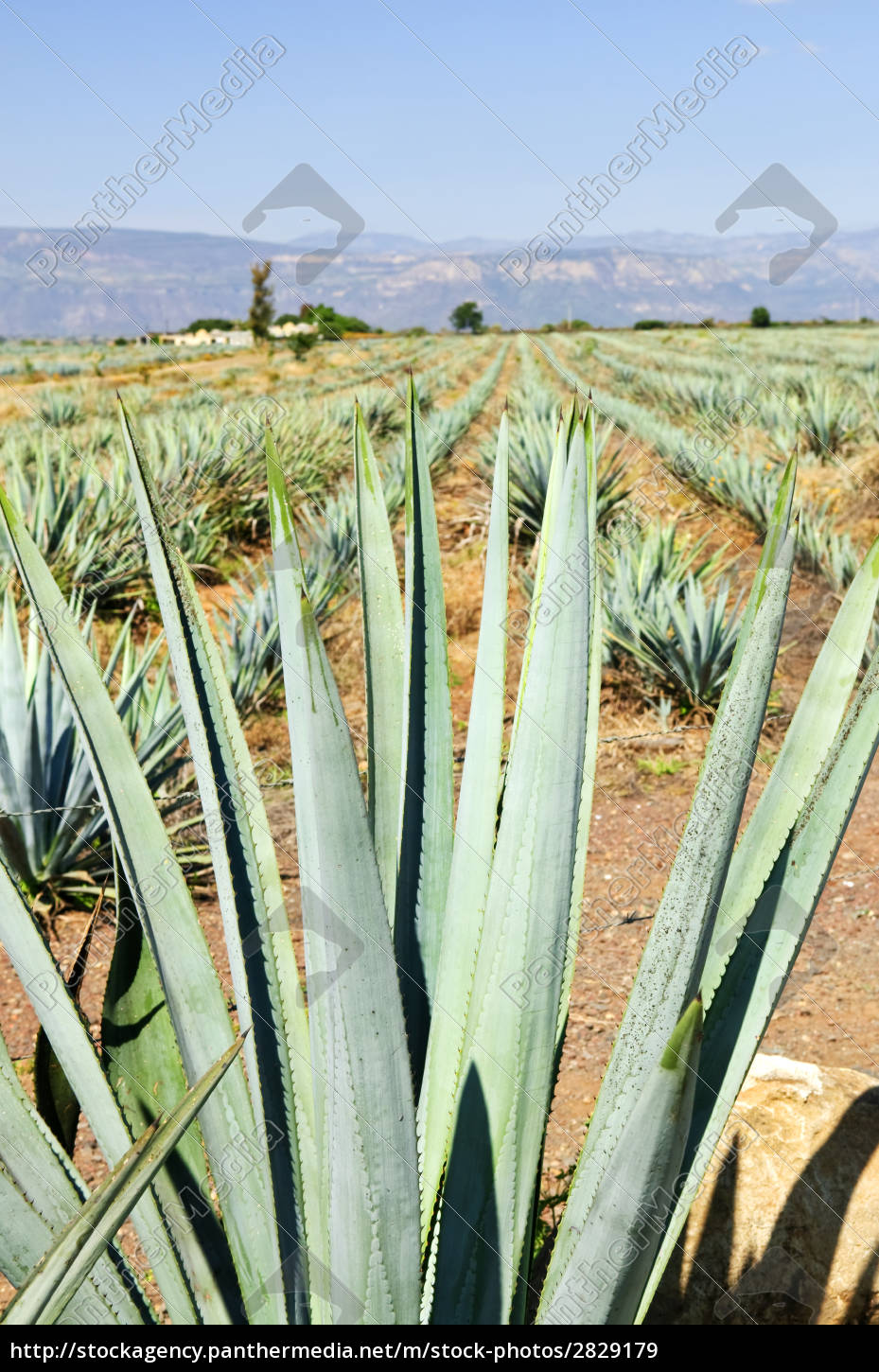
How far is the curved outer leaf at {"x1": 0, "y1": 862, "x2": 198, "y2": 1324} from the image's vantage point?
88cm

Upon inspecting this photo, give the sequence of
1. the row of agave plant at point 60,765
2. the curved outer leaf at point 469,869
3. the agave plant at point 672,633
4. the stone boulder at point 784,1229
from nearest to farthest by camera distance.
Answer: the curved outer leaf at point 469,869
the stone boulder at point 784,1229
the row of agave plant at point 60,765
the agave plant at point 672,633

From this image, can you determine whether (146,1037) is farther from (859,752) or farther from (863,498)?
(863,498)

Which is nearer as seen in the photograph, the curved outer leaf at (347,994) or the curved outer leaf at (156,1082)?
the curved outer leaf at (347,994)

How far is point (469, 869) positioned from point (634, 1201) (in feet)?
1.12

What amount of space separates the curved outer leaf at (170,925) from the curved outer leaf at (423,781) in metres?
0.21

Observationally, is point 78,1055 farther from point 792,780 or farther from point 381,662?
point 792,780

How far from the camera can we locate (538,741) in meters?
0.87

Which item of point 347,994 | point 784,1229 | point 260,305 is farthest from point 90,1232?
point 260,305

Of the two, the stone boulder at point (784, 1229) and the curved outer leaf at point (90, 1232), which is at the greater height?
the curved outer leaf at point (90, 1232)

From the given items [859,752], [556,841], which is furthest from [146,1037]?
[859,752]

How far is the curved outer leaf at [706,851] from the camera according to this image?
745 mm

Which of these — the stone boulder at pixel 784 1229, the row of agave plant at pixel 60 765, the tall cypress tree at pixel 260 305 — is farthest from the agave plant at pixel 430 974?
the tall cypress tree at pixel 260 305

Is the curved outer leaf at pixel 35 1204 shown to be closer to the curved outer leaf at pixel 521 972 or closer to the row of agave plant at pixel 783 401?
the curved outer leaf at pixel 521 972

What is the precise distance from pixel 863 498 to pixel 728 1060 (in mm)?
7792
